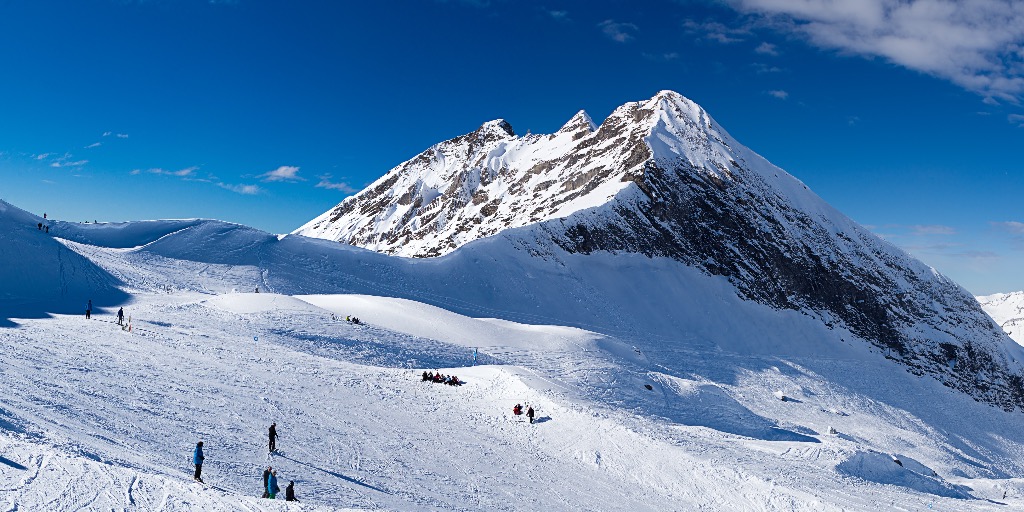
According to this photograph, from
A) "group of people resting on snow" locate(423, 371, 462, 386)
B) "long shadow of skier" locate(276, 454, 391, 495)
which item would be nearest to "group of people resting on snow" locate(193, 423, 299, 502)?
"long shadow of skier" locate(276, 454, 391, 495)

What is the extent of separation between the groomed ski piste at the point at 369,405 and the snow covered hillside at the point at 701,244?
38.4 feet

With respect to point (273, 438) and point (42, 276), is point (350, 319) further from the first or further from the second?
point (273, 438)

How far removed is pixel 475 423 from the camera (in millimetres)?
28391

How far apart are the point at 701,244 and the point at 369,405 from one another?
6844cm

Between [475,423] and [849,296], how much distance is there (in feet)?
247

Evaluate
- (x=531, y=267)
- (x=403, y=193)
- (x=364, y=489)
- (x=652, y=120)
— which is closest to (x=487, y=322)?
(x=531, y=267)

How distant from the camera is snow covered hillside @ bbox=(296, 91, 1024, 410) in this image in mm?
77938

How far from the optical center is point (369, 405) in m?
27.7

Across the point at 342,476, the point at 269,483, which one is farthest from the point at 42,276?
the point at 269,483

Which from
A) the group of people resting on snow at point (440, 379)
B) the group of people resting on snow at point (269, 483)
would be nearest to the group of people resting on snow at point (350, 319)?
the group of people resting on snow at point (440, 379)

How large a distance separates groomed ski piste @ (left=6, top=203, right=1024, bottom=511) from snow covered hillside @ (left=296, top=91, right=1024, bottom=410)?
38.4 feet

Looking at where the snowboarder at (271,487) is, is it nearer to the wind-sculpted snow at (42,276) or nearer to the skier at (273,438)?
the skier at (273,438)

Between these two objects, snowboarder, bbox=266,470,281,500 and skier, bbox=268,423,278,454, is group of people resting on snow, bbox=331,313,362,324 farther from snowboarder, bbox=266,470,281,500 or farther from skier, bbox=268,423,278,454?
snowboarder, bbox=266,470,281,500

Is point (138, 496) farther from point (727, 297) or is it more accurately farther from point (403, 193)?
point (403, 193)
